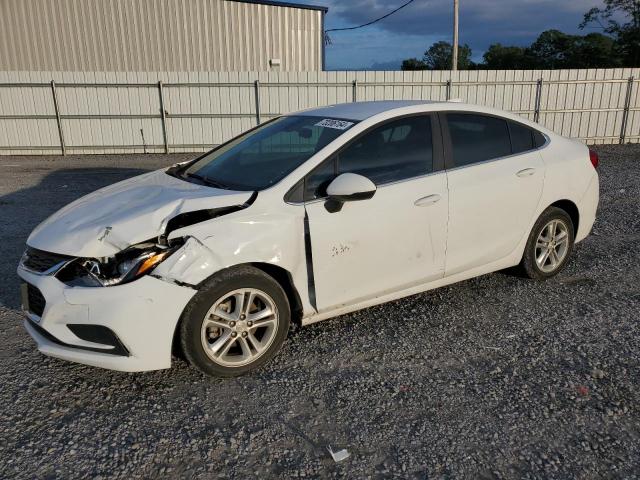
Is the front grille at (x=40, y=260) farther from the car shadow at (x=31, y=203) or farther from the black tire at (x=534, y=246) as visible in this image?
the black tire at (x=534, y=246)

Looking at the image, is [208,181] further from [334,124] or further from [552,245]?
[552,245]

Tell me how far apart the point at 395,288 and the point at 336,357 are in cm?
66

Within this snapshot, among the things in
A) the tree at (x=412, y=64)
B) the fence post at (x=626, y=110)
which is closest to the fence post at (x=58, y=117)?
the fence post at (x=626, y=110)

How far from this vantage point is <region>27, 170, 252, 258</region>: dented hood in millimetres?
2973

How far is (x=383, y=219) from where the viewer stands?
3520 mm

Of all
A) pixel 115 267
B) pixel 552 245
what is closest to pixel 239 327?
pixel 115 267

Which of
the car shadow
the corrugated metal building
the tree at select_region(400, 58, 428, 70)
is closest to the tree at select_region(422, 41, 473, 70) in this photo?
the tree at select_region(400, 58, 428, 70)

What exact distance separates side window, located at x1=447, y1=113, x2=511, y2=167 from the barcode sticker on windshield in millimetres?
852

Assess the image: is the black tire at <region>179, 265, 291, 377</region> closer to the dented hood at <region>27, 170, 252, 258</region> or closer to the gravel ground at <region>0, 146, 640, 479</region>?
the gravel ground at <region>0, 146, 640, 479</region>

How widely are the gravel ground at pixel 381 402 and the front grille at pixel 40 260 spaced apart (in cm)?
71

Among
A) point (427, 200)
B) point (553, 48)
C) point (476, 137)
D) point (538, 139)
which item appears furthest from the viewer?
point (553, 48)

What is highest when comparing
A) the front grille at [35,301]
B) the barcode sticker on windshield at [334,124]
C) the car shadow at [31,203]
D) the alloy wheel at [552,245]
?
the barcode sticker on windshield at [334,124]

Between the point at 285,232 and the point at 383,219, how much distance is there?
0.71 m

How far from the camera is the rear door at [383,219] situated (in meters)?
3.37
